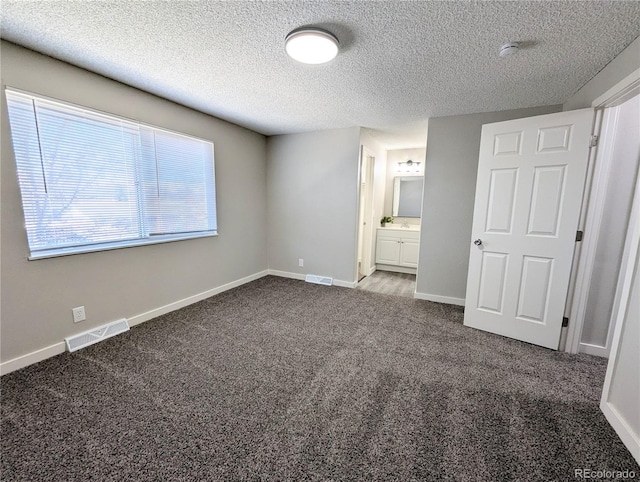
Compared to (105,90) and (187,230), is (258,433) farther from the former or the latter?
(105,90)

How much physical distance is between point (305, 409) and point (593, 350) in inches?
103

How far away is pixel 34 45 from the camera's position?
188 centimetres

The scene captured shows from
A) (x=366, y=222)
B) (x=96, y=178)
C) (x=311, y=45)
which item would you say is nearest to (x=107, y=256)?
(x=96, y=178)

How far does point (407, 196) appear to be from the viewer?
5.28 metres

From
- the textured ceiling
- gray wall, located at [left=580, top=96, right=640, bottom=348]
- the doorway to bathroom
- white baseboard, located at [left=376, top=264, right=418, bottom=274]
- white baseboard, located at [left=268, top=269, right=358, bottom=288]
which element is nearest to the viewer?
the textured ceiling

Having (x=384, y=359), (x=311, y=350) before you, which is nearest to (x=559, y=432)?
(x=384, y=359)

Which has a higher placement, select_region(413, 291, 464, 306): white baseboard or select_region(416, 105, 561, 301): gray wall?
select_region(416, 105, 561, 301): gray wall

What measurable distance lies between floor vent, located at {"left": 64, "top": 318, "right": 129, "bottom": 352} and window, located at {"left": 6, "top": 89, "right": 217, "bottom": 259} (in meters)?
0.74

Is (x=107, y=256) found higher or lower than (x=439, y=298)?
higher

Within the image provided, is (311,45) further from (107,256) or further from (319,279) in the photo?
(319,279)

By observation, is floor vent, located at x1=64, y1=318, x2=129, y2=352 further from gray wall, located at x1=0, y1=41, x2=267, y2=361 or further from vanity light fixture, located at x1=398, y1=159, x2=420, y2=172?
vanity light fixture, located at x1=398, y1=159, x2=420, y2=172

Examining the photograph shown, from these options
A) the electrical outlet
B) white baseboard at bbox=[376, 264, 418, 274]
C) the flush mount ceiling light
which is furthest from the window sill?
white baseboard at bbox=[376, 264, 418, 274]

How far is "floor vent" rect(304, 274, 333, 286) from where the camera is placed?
4.17 metres

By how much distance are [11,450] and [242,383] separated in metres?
1.15
